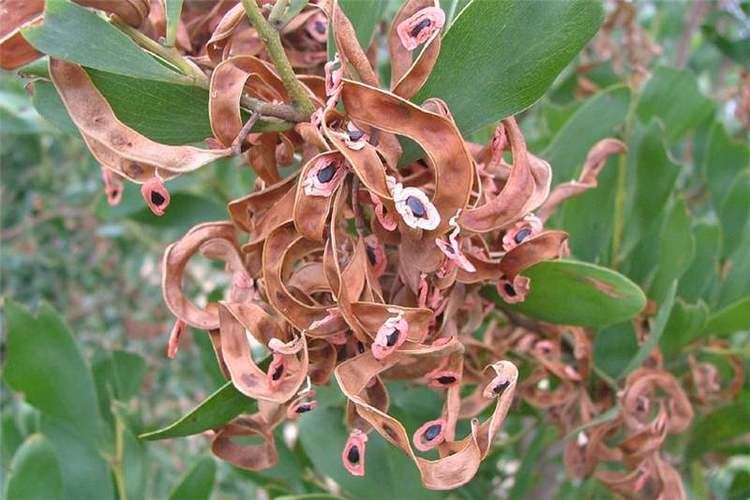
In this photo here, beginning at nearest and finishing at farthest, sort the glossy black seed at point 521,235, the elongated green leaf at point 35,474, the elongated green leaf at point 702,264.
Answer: the glossy black seed at point 521,235 < the elongated green leaf at point 35,474 < the elongated green leaf at point 702,264

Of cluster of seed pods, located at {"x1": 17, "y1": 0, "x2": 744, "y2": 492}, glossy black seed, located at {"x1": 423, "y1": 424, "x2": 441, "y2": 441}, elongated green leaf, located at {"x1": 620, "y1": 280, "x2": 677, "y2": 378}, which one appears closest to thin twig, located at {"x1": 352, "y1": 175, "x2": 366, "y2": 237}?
cluster of seed pods, located at {"x1": 17, "y1": 0, "x2": 744, "y2": 492}

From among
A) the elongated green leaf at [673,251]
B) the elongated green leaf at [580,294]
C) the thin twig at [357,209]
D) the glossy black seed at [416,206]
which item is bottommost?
the elongated green leaf at [673,251]

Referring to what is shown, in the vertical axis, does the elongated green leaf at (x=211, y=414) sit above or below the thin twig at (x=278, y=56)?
below

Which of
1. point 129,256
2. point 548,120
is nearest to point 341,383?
point 548,120

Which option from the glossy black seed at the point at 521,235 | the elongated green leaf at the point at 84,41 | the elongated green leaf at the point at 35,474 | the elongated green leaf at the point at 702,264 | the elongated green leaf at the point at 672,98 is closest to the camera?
the elongated green leaf at the point at 84,41

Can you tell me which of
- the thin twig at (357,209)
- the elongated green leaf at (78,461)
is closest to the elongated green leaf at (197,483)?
the elongated green leaf at (78,461)

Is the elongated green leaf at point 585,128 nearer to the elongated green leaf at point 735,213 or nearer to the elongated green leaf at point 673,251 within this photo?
the elongated green leaf at point 673,251

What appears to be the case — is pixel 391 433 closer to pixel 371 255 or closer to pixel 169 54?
pixel 371 255

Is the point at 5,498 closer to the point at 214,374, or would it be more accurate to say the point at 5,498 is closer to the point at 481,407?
the point at 214,374

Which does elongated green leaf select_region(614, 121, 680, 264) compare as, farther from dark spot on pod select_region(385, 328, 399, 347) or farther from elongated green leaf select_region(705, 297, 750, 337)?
dark spot on pod select_region(385, 328, 399, 347)
